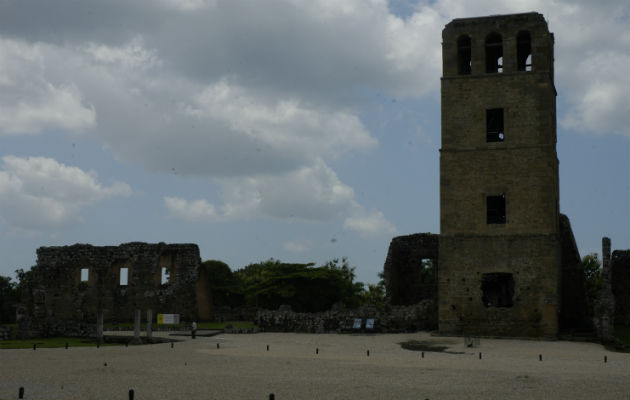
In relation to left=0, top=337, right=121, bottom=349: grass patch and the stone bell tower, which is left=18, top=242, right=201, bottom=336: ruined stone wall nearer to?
left=0, top=337, right=121, bottom=349: grass patch

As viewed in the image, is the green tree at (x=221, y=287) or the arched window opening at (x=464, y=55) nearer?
the arched window opening at (x=464, y=55)

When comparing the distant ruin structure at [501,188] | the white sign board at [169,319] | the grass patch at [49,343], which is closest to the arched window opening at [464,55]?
the distant ruin structure at [501,188]

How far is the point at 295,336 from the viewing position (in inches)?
1156

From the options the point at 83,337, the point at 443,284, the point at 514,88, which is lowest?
the point at 83,337

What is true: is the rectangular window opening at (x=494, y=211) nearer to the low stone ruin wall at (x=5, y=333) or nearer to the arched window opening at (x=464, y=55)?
the arched window opening at (x=464, y=55)

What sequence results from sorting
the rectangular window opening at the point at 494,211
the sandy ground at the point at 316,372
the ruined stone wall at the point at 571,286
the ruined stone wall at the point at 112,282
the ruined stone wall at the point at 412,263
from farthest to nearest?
the ruined stone wall at the point at 112,282 < the ruined stone wall at the point at 412,263 < the ruined stone wall at the point at 571,286 < the rectangular window opening at the point at 494,211 < the sandy ground at the point at 316,372

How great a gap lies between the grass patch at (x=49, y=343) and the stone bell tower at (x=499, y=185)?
542 inches

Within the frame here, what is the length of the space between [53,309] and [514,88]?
32068 mm

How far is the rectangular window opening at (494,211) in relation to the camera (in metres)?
29.1

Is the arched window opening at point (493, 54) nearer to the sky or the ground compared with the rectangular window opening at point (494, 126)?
nearer to the sky

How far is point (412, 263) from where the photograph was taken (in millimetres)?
38562

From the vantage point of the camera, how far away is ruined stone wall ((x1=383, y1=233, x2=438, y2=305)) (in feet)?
125

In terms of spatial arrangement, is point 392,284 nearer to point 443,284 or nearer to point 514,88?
point 443,284

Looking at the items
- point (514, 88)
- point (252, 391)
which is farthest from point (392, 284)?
point (252, 391)
